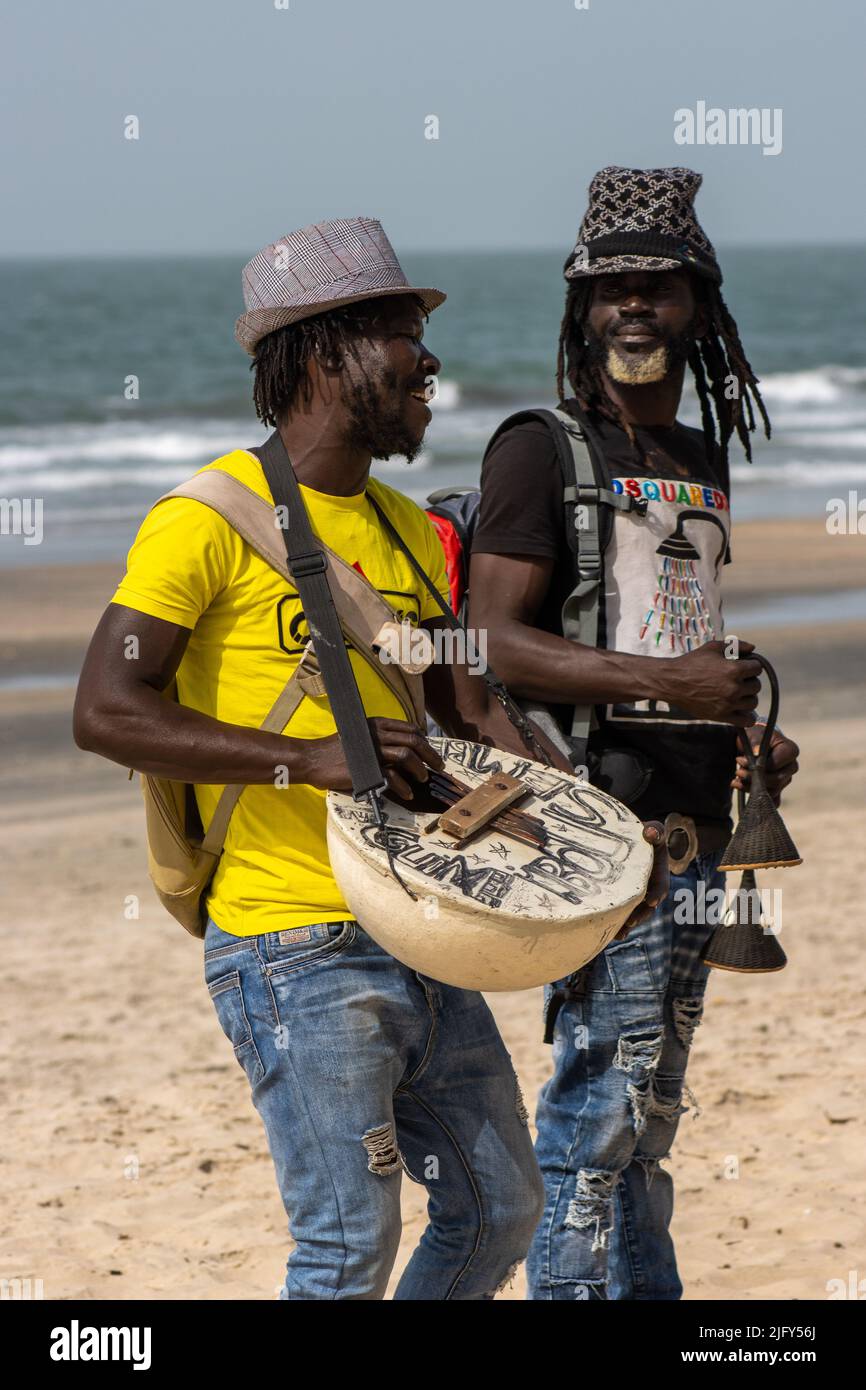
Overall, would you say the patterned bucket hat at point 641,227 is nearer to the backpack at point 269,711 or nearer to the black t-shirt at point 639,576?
the black t-shirt at point 639,576

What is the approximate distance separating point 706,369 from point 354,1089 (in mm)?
1955

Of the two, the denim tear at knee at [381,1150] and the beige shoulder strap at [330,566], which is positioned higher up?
the beige shoulder strap at [330,566]

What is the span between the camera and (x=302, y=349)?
304 centimetres

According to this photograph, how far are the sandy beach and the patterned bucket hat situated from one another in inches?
99.1

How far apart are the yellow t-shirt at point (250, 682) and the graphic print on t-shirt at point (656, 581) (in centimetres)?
73

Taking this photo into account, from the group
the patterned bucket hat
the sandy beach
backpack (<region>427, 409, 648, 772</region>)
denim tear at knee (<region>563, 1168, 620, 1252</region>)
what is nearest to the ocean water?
the sandy beach

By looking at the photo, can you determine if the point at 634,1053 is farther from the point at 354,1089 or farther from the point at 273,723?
the point at 273,723

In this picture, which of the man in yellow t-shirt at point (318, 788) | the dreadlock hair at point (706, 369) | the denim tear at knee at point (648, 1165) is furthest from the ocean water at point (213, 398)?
the man in yellow t-shirt at point (318, 788)

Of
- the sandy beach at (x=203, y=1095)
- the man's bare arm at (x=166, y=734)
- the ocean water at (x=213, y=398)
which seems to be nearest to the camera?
the man's bare arm at (x=166, y=734)

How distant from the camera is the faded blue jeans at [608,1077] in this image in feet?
11.3

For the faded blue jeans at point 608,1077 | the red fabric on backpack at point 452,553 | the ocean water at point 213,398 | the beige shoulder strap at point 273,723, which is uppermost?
the red fabric on backpack at point 452,553

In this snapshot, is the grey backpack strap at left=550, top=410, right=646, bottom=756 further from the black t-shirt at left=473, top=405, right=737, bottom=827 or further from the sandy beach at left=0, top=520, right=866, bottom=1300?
the sandy beach at left=0, top=520, right=866, bottom=1300

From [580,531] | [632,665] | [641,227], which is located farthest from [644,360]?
[632,665]

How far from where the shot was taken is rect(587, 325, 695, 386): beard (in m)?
3.64
